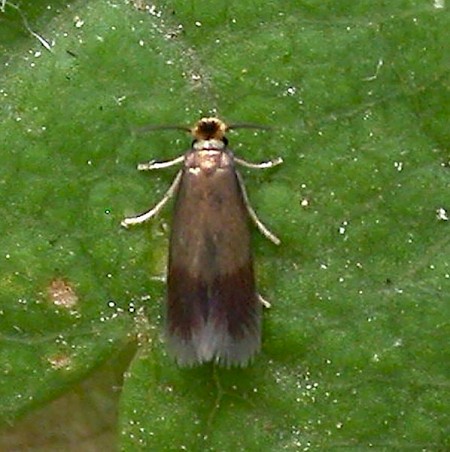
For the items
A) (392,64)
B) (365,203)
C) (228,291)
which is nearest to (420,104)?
(392,64)

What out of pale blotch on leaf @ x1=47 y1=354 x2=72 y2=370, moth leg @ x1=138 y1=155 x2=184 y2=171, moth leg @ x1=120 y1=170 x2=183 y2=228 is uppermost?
moth leg @ x1=138 y1=155 x2=184 y2=171

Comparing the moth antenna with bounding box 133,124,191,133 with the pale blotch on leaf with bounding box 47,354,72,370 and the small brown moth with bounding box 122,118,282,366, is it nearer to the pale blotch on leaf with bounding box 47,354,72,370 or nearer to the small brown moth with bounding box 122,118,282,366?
the small brown moth with bounding box 122,118,282,366

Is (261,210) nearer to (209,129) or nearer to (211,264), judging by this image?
(211,264)

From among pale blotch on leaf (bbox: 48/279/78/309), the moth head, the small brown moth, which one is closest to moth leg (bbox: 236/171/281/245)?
the small brown moth

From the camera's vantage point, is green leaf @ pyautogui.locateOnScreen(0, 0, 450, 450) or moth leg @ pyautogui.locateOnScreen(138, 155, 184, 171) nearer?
green leaf @ pyautogui.locateOnScreen(0, 0, 450, 450)

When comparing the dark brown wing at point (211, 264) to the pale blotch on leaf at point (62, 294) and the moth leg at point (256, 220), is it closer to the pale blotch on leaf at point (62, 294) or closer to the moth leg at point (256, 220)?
the moth leg at point (256, 220)

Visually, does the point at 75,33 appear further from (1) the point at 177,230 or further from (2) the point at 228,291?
(2) the point at 228,291
